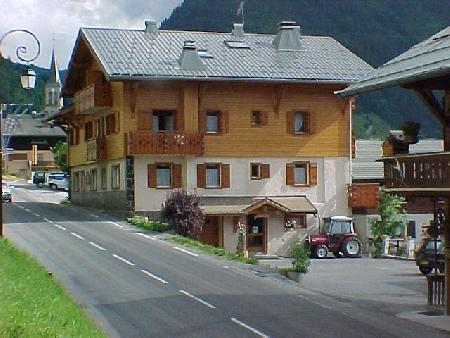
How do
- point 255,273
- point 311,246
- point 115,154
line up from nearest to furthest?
1. point 255,273
2. point 311,246
3. point 115,154

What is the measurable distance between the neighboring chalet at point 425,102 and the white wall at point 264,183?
23997mm

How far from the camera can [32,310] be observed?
39.9ft

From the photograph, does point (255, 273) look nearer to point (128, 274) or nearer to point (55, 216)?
point (128, 274)

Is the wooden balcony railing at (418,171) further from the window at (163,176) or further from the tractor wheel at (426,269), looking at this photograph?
the window at (163,176)

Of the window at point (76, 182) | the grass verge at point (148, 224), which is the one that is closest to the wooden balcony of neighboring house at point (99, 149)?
the grass verge at point (148, 224)

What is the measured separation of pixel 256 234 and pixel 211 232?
7.74ft

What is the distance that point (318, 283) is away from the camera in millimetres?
28031

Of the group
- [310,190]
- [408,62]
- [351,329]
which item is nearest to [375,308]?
[351,329]

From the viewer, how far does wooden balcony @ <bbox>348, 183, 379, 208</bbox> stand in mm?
47844

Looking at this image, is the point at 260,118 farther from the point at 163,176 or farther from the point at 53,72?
the point at 53,72

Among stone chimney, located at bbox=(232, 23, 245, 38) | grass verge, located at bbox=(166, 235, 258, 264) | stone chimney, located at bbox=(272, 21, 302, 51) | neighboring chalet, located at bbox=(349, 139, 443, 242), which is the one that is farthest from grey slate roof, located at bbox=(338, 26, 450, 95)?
stone chimney, located at bbox=(232, 23, 245, 38)

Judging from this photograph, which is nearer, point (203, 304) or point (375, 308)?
point (203, 304)

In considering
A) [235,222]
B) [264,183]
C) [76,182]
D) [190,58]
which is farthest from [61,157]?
[190,58]

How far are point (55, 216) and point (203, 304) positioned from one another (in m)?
26.2
